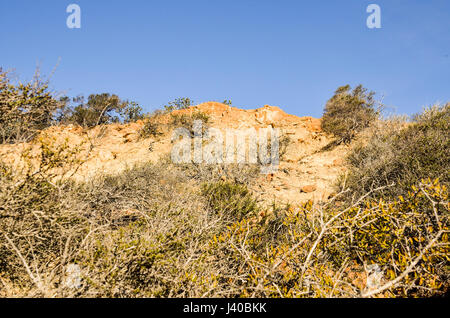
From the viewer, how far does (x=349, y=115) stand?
1216cm

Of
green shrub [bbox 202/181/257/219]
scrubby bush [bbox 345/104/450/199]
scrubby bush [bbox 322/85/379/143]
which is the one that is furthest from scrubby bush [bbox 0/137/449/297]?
scrubby bush [bbox 322/85/379/143]

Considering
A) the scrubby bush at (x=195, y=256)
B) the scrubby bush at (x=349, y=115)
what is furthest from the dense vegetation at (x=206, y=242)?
the scrubby bush at (x=349, y=115)

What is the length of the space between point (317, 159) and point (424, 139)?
3963mm

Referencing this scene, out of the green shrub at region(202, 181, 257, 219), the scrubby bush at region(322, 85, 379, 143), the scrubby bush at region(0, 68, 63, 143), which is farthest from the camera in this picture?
the scrubby bush at region(322, 85, 379, 143)

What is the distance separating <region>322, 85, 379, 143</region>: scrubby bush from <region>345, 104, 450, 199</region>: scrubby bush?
1578 millimetres

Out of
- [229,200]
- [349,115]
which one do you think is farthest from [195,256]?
[349,115]

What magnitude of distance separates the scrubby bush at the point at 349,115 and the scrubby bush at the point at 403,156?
5.18 feet

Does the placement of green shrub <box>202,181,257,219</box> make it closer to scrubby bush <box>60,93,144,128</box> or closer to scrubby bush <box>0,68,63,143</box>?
scrubby bush <box>0,68,63,143</box>

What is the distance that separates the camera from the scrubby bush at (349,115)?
1104cm

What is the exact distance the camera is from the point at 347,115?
481 inches

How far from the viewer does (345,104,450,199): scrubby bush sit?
546 centimetres

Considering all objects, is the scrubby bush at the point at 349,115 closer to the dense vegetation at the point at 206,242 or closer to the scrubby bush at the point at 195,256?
the dense vegetation at the point at 206,242
